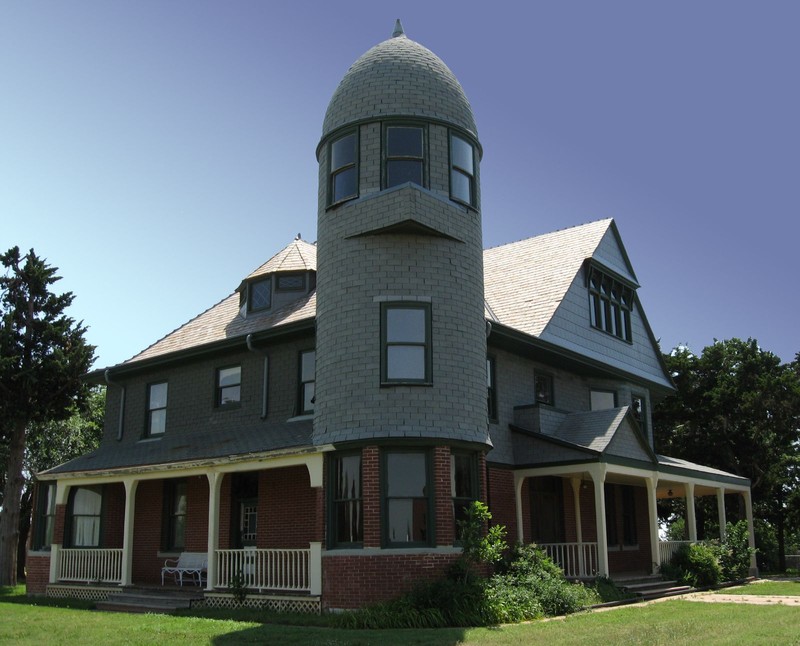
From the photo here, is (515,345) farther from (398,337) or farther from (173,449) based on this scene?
(173,449)

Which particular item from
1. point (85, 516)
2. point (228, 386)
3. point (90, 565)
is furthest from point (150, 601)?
point (228, 386)

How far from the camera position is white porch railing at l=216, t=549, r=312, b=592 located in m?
17.6

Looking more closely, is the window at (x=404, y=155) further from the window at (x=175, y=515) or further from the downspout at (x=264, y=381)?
the window at (x=175, y=515)

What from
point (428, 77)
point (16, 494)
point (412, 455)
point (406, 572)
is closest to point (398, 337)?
point (412, 455)

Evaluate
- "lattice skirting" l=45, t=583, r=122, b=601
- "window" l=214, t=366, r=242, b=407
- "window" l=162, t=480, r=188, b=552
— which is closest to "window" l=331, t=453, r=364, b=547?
"window" l=214, t=366, r=242, b=407

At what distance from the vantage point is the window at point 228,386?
74.9 feet

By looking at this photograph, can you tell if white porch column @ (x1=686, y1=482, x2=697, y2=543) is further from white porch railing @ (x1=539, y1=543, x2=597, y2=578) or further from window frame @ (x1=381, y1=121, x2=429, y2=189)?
window frame @ (x1=381, y1=121, x2=429, y2=189)

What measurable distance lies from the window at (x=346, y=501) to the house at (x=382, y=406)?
0.04 m

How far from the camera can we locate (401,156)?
59.8 feet

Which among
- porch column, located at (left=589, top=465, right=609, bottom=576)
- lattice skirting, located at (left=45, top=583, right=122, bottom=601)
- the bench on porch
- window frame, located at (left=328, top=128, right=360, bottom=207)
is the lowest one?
lattice skirting, located at (left=45, top=583, right=122, bottom=601)

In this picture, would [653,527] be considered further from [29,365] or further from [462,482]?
[29,365]

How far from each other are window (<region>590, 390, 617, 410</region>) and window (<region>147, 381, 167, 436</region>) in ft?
41.6

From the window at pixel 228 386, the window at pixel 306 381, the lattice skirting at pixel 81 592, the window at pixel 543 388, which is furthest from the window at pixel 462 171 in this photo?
the lattice skirting at pixel 81 592

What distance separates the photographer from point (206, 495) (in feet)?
72.8
